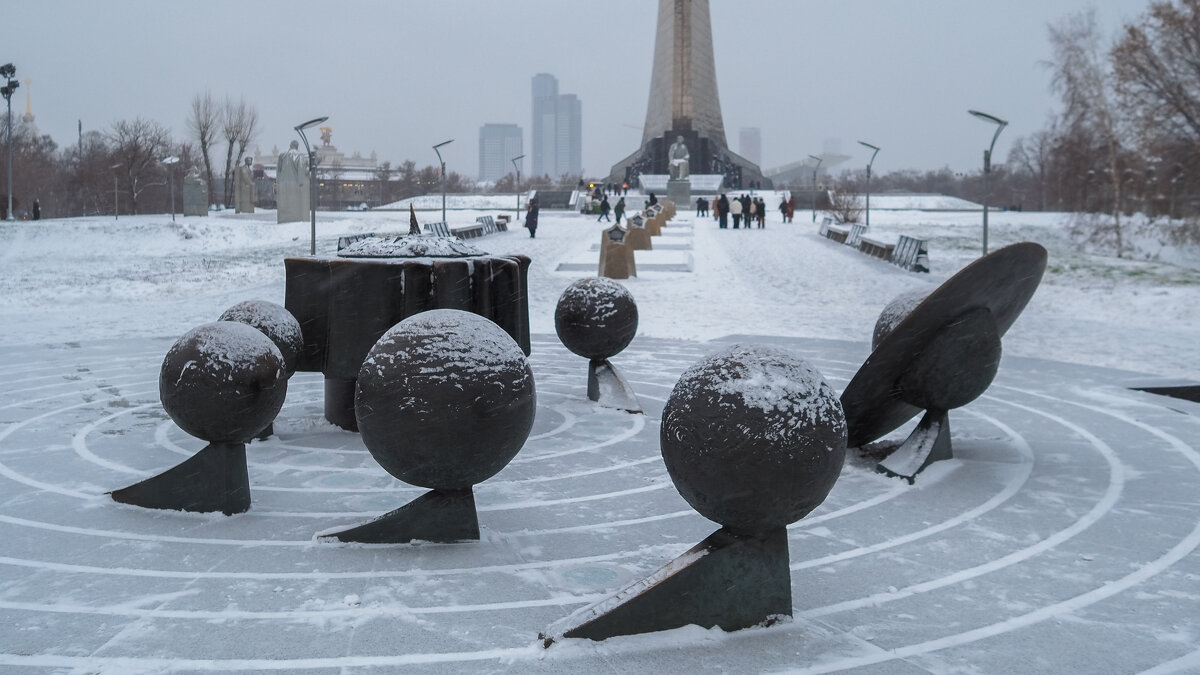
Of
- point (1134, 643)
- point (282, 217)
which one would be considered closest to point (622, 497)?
point (1134, 643)

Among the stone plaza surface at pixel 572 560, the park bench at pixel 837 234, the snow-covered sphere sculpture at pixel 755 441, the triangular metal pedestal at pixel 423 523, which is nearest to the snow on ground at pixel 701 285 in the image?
the park bench at pixel 837 234

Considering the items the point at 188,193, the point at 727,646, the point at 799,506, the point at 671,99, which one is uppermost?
the point at 671,99

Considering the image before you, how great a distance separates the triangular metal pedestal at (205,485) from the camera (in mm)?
6625

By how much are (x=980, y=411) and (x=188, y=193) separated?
159ft

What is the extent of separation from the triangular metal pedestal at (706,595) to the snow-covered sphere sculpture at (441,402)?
1317mm

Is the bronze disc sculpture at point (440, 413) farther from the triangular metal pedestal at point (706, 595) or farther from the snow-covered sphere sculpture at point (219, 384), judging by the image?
the triangular metal pedestal at point (706, 595)

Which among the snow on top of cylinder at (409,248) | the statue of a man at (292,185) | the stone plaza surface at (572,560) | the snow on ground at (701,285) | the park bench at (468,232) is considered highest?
the statue of a man at (292,185)

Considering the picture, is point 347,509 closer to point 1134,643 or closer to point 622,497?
point 622,497

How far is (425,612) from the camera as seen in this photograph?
4.93 meters

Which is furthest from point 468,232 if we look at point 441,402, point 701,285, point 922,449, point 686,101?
point 686,101

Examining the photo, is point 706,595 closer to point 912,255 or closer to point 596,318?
point 596,318

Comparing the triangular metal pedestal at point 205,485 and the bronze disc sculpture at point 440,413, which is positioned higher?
the bronze disc sculpture at point 440,413

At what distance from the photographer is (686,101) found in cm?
8719

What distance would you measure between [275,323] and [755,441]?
5.47 meters
